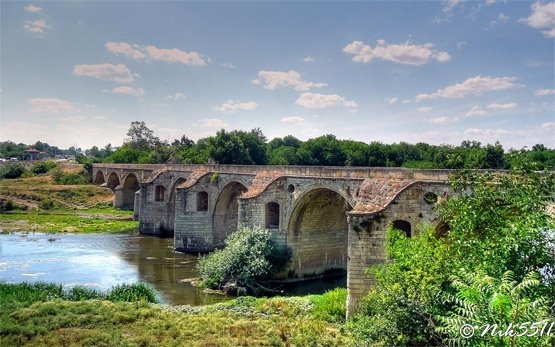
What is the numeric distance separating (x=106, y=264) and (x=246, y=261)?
10.8 meters

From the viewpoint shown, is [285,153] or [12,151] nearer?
[285,153]

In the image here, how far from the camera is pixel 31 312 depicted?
54.1 ft

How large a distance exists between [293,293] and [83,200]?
45806mm

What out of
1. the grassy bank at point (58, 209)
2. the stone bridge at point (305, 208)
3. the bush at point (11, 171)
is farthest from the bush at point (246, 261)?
the bush at point (11, 171)

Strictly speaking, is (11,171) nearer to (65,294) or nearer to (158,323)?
(65,294)

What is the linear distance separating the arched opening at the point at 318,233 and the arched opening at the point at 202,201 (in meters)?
10.6

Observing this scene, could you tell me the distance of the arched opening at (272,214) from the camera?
26641mm

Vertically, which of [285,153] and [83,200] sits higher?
[285,153]

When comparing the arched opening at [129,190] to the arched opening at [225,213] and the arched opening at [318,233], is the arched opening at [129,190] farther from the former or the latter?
the arched opening at [318,233]

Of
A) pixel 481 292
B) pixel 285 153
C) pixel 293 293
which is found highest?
pixel 285 153

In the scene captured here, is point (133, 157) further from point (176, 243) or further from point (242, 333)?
point (242, 333)

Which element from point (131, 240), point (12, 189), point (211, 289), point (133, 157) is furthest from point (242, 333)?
point (133, 157)

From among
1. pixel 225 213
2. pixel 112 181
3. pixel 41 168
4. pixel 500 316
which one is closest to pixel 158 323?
pixel 500 316

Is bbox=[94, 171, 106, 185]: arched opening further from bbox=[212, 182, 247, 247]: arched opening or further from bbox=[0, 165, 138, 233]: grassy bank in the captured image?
bbox=[212, 182, 247, 247]: arched opening
